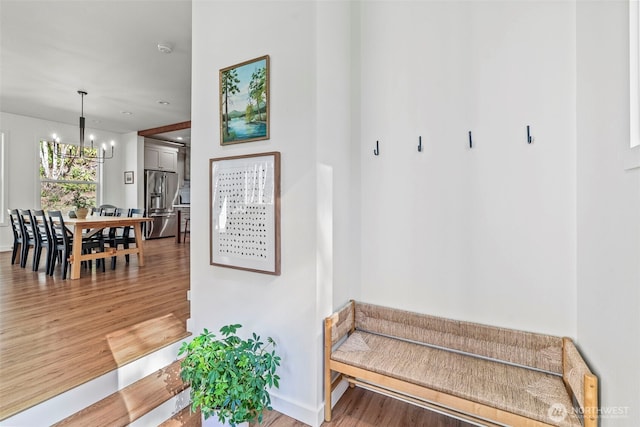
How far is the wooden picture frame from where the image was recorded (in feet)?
5.61

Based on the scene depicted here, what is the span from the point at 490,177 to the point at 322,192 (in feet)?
3.08

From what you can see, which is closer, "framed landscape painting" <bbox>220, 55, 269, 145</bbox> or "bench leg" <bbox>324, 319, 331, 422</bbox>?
"bench leg" <bbox>324, 319, 331, 422</bbox>

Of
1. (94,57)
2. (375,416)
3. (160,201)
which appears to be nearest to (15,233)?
(160,201)

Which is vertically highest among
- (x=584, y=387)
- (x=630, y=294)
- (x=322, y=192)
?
(x=322, y=192)

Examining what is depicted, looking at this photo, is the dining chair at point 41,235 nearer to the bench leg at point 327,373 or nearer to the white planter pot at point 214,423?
the white planter pot at point 214,423

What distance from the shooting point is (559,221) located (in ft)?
4.77

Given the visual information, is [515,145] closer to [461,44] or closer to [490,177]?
[490,177]

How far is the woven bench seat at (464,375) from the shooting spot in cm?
123

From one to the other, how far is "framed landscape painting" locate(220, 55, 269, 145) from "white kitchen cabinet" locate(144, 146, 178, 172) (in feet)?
21.0

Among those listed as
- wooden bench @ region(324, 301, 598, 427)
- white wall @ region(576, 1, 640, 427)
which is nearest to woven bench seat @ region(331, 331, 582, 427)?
wooden bench @ region(324, 301, 598, 427)

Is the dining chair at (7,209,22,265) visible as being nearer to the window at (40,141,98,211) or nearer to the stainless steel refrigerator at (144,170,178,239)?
the window at (40,141,98,211)

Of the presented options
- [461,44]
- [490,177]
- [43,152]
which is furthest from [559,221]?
[43,152]

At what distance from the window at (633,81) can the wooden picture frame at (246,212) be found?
4.77 ft

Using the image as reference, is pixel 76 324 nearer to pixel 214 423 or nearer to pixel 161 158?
pixel 214 423
